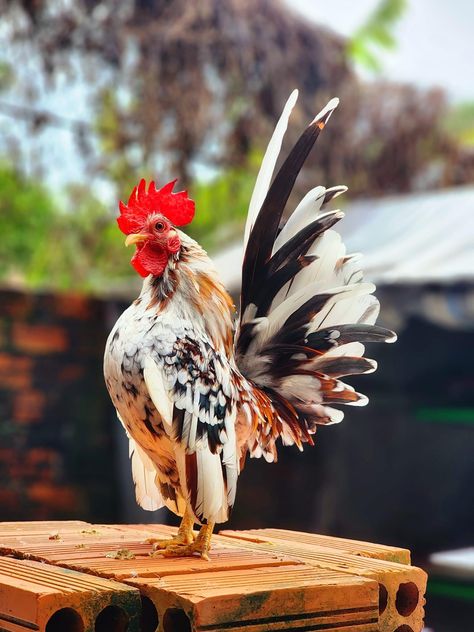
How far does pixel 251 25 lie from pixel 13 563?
742 cm

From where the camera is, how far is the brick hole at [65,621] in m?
1.93

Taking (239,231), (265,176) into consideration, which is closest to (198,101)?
(239,231)

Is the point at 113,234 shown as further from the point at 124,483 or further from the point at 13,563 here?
the point at 13,563

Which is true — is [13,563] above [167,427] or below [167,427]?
below

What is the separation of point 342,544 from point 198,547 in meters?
0.55

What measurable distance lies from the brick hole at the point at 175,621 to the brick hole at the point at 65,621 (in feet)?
0.57

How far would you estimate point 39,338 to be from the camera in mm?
6379

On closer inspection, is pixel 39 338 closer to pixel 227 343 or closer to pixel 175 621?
pixel 227 343

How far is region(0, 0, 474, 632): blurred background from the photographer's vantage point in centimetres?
624

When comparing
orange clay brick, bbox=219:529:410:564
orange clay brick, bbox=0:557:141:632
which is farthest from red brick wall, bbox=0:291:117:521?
orange clay brick, bbox=0:557:141:632

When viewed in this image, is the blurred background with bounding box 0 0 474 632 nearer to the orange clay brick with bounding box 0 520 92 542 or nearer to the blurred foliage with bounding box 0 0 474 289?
the blurred foliage with bounding box 0 0 474 289

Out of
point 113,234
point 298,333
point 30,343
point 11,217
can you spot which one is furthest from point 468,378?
point 11,217

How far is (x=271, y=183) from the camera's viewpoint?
261 cm

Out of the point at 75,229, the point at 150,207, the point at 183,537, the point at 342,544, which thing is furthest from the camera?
the point at 75,229
